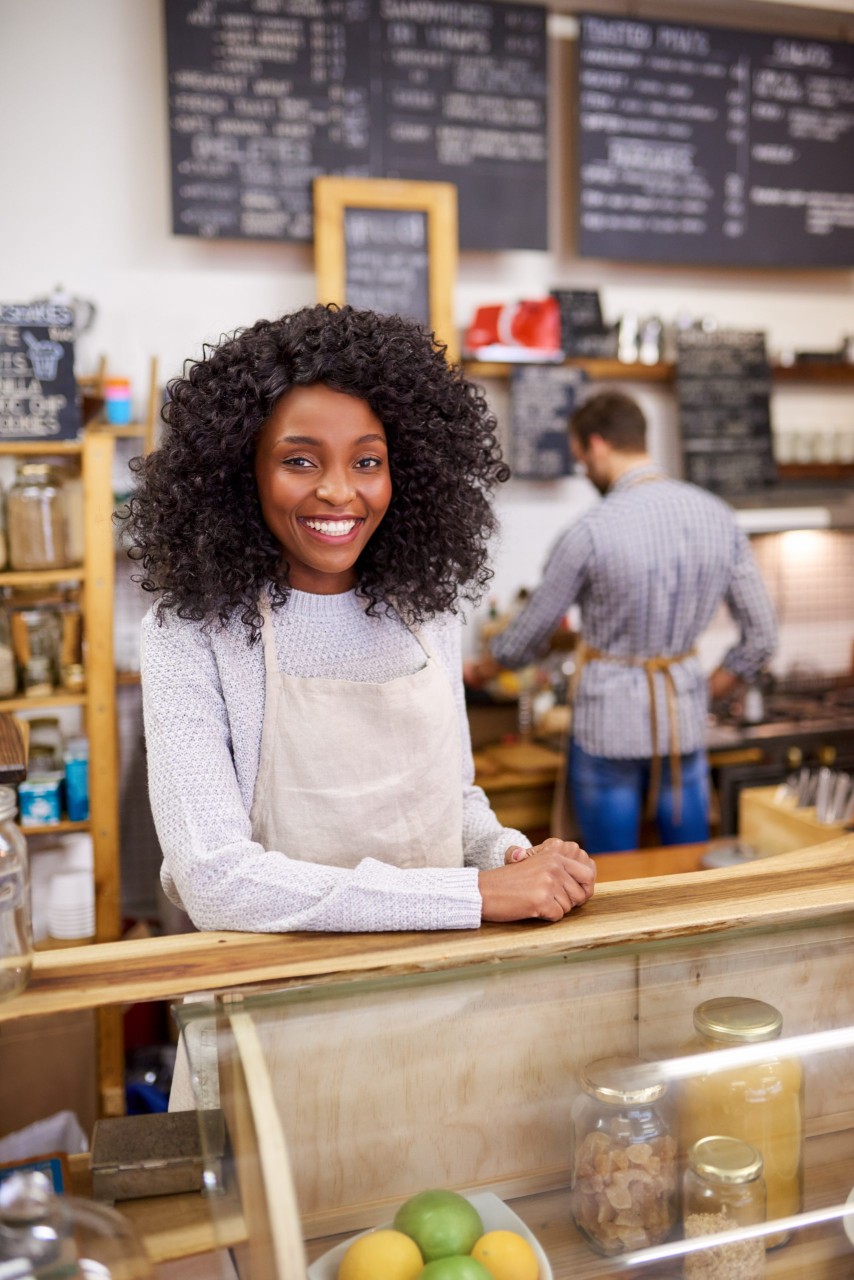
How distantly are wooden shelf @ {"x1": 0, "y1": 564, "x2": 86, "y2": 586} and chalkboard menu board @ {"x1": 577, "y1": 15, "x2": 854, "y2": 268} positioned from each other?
2256 millimetres

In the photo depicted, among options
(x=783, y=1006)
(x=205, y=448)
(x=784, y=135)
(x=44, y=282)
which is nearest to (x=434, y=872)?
(x=783, y=1006)

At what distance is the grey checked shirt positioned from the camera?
3229 millimetres

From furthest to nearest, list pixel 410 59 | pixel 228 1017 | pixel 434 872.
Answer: pixel 410 59, pixel 434 872, pixel 228 1017

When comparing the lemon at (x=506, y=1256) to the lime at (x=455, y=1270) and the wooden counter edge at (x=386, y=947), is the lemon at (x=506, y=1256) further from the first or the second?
the wooden counter edge at (x=386, y=947)

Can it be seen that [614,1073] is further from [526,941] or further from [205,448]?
[205,448]

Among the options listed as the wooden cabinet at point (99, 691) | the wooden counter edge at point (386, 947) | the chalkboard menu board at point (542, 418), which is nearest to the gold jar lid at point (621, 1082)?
the wooden counter edge at point (386, 947)

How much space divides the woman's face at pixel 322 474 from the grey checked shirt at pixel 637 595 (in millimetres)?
1815

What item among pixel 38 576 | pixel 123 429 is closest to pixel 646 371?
pixel 123 429

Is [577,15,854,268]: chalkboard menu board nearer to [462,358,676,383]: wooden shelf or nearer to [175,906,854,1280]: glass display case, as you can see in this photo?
[462,358,676,383]: wooden shelf

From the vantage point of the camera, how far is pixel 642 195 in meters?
4.18

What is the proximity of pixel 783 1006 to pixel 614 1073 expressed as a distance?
0.67 ft

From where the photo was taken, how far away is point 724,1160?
1.13 m

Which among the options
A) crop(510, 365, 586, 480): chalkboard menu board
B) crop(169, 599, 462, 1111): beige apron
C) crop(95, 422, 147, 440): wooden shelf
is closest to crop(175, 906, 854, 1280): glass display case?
crop(169, 599, 462, 1111): beige apron

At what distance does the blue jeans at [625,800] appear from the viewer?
3.38 metres
